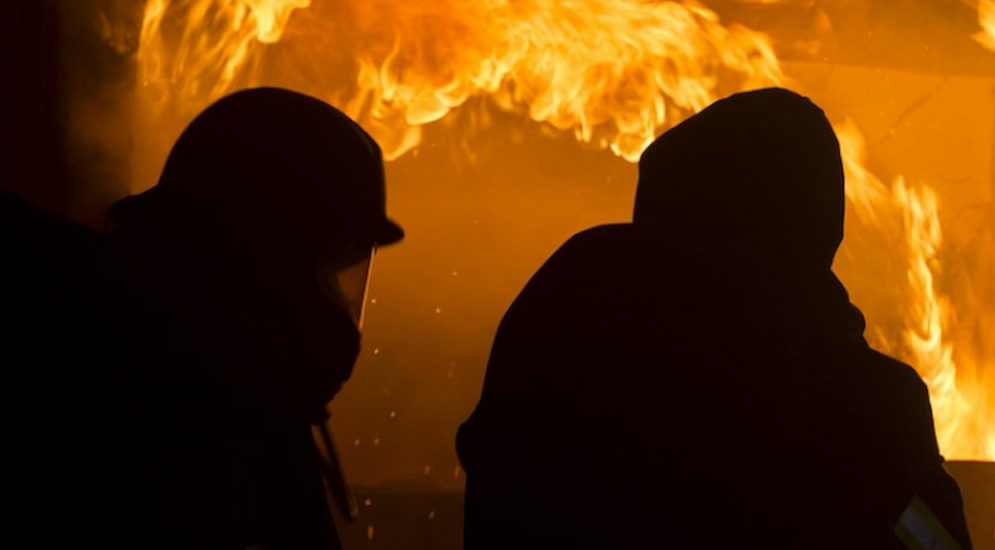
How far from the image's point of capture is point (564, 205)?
5.11 m

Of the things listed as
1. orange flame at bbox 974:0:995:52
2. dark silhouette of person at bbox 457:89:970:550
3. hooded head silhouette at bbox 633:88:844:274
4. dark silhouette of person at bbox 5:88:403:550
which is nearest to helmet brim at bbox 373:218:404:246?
dark silhouette of person at bbox 5:88:403:550

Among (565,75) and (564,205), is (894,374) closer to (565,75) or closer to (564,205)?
(565,75)

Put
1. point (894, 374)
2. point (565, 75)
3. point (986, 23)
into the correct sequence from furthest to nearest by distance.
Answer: point (986, 23), point (565, 75), point (894, 374)

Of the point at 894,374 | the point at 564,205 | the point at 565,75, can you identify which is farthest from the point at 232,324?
the point at 564,205

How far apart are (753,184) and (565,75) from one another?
3.23 metres

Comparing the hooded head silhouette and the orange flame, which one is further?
the orange flame

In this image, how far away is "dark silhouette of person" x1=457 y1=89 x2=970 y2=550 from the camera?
56.5 inches

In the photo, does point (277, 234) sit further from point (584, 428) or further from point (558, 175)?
point (558, 175)

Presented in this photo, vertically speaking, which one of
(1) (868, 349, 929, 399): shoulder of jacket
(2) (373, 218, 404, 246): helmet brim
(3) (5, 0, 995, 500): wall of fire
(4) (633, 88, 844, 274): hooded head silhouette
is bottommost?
(3) (5, 0, 995, 500): wall of fire

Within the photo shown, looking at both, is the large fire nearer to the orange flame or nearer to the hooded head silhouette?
the orange flame

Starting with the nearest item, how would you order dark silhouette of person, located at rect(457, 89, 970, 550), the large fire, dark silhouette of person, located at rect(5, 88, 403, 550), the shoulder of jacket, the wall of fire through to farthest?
dark silhouette of person, located at rect(5, 88, 403, 550) < dark silhouette of person, located at rect(457, 89, 970, 550) < the shoulder of jacket < the large fire < the wall of fire

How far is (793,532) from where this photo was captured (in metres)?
1.41

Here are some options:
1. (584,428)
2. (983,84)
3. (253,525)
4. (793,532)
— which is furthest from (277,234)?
(983,84)

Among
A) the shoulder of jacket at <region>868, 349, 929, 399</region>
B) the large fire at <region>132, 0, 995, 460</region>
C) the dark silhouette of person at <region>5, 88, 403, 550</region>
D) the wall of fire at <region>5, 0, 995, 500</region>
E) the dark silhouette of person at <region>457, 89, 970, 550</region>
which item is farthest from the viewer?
the wall of fire at <region>5, 0, 995, 500</region>
